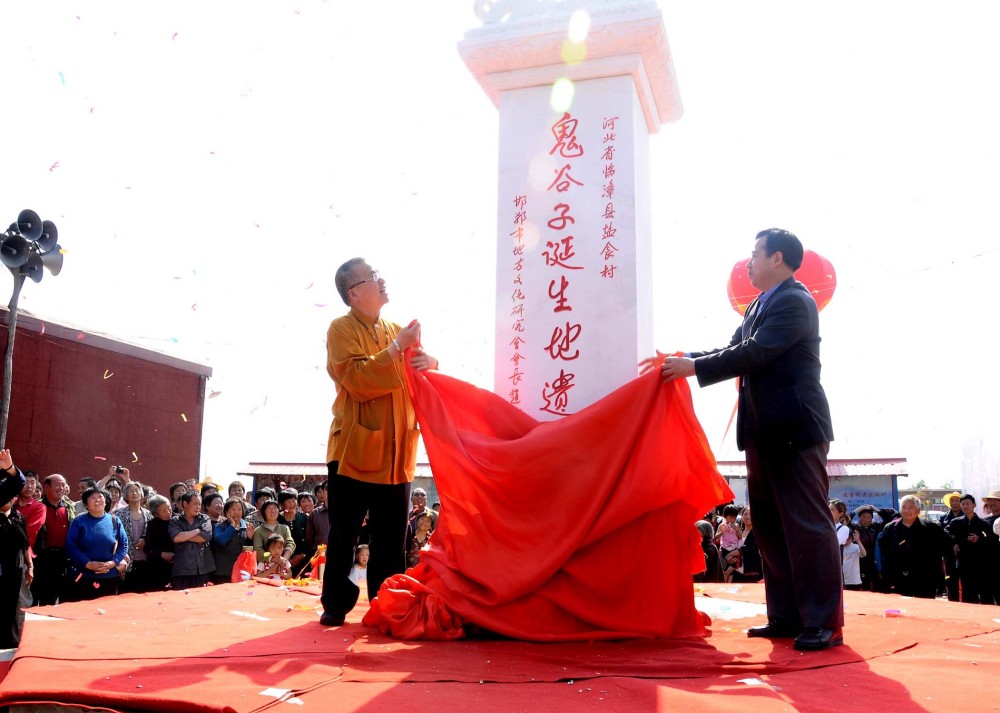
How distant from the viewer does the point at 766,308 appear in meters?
2.96

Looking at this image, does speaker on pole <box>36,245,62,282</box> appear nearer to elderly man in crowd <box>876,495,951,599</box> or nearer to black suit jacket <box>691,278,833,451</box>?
black suit jacket <box>691,278,833,451</box>

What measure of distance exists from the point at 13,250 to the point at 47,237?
296mm

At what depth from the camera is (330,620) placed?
310 centimetres

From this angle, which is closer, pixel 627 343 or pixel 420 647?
pixel 420 647

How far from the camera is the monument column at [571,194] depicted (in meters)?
3.44

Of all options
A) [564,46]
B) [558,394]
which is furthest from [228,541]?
[564,46]

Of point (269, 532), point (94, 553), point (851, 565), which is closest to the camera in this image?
point (94, 553)

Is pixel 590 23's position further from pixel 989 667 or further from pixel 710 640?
pixel 989 667

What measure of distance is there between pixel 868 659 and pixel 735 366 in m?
1.03

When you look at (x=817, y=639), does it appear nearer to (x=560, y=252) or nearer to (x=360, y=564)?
(x=560, y=252)

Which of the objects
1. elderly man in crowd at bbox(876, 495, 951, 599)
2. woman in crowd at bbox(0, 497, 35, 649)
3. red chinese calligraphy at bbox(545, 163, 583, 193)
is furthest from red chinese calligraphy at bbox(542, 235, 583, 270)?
elderly man in crowd at bbox(876, 495, 951, 599)

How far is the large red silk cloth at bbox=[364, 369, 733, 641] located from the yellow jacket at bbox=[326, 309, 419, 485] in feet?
0.68

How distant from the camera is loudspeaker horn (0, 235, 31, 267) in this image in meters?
6.62

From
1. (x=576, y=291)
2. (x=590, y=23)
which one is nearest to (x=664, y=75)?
(x=590, y=23)
